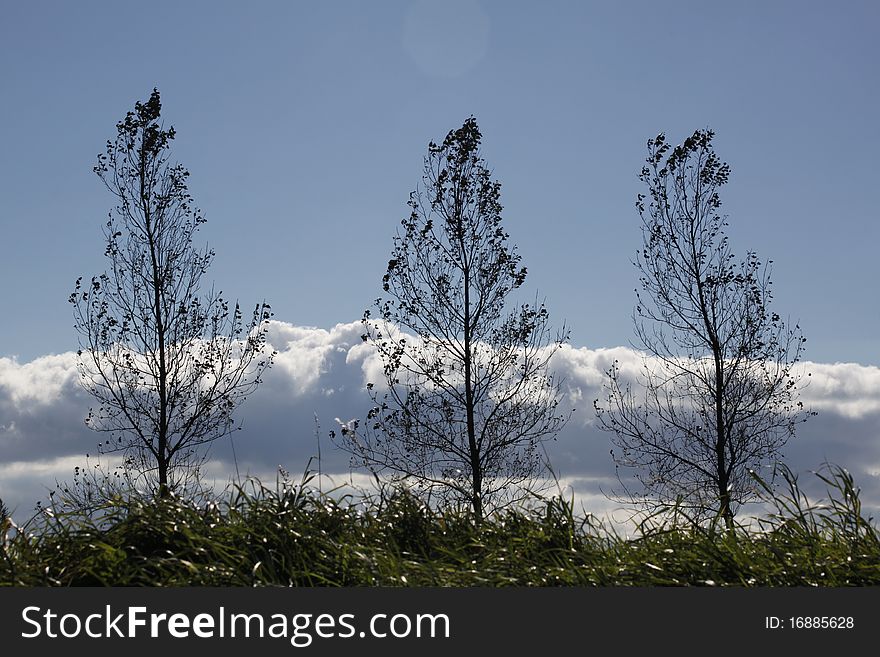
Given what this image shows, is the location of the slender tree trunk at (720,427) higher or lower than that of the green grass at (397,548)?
higher

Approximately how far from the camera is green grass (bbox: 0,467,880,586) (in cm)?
532

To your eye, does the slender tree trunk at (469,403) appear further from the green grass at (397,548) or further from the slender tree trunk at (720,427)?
the green grass at (397,548)

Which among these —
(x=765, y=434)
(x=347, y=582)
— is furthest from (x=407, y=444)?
(x=347, y=582)

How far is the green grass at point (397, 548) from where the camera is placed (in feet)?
17.5

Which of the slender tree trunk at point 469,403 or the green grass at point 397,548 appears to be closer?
the green grass at point 397,548

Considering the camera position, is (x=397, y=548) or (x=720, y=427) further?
(x=720, y=427)

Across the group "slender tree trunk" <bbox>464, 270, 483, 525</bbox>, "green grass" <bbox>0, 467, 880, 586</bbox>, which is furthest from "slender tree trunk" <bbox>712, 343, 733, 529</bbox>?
"green grass" <bbox>0, 467, 880, 586</bbox>

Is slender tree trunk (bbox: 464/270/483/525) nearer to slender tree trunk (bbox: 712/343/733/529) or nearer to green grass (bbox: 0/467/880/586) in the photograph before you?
slender tree trunk (bbox: 712/343/733/529)

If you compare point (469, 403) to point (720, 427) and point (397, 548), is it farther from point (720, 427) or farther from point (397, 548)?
point (397, 548)

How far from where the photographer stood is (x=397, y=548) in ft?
19.3

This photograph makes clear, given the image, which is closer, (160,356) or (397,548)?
(397,548)

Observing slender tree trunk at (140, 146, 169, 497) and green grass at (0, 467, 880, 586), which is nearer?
green grass at (0, 467, 880, 586)

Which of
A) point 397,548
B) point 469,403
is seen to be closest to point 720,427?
point 469,403

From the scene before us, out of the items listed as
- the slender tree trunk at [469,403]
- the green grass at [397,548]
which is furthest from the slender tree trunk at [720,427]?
the green grass at [397,548]
